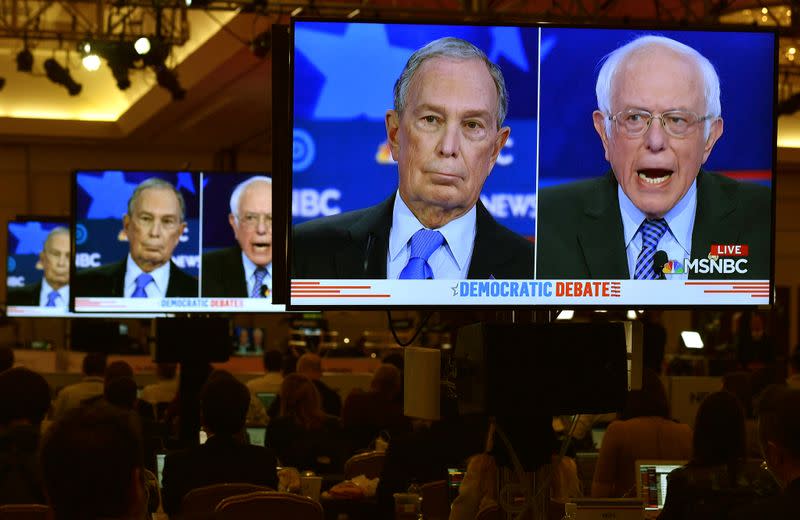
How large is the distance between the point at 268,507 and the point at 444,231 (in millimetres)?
1420

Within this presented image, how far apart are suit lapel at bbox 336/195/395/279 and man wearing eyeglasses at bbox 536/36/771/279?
401 millimetres

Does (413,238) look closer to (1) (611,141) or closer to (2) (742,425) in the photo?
(1) (611,141)

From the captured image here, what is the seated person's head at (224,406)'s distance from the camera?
493 centimetres

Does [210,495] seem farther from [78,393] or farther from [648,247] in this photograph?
[78,393]

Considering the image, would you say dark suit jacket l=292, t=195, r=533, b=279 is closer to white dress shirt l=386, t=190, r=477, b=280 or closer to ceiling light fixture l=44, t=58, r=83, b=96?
white dress shirt l=386, t=190, r=477, b=280

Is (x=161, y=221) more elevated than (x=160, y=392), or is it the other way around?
(x=161, y=221)

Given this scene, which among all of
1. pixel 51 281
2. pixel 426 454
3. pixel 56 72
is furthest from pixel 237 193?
pixel 56 72

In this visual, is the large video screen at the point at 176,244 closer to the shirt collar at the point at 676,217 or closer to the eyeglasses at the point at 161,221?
the eyeglasses at the point at 161,221

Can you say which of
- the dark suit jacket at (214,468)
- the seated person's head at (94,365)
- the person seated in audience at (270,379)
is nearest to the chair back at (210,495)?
the dark suit jacket at (214,468)

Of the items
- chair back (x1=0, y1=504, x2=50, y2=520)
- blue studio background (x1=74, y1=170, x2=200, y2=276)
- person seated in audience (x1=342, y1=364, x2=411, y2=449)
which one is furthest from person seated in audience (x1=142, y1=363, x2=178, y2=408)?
chair back (x1=0, y1=504, x2=50, y2=520)

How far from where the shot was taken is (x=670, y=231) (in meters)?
3.22

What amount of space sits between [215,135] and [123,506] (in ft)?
65.0

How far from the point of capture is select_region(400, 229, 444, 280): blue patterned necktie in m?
3.13

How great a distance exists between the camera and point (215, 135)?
21672mm
